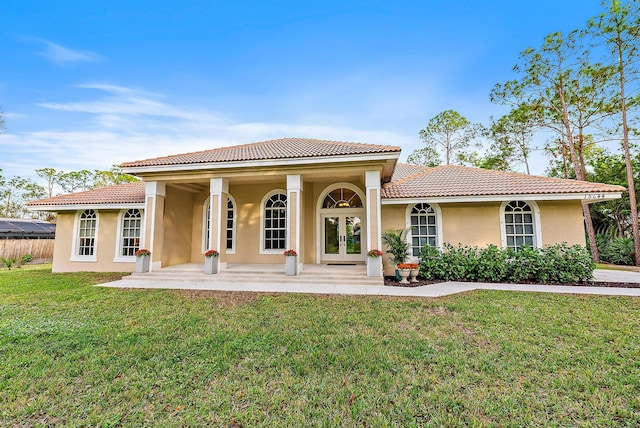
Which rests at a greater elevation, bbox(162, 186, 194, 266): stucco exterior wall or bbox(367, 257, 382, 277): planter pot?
bbox(162, 186, 194, 266): stucco exterior wall

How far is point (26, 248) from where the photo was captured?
17.9 metres

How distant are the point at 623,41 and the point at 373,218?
1885 cm

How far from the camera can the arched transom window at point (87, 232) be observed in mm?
12836

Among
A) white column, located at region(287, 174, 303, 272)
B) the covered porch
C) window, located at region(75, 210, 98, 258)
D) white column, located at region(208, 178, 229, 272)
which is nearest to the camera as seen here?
white column, located at region(287, 174, 303, 272)

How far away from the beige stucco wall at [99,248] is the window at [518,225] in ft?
50.8

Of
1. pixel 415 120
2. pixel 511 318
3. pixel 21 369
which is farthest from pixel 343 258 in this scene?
pixel 415 120

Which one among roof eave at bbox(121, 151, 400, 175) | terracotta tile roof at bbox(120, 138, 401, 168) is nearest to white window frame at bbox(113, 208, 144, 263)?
roof eave at bbox(121, 151, 400, 175)

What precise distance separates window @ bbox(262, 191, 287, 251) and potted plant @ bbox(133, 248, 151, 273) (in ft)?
14.8

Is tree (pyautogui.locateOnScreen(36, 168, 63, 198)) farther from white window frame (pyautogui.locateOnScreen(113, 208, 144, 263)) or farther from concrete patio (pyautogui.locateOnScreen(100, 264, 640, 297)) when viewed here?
concrete patio (pyautogui.locateOnScreen(100, 264, 640, 297))

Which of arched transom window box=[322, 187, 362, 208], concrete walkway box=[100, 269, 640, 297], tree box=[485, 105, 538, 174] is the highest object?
tree box=[485, 105, 538, 174]

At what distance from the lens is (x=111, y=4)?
10.7 metres

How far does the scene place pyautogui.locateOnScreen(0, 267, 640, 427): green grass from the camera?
266 centimetres

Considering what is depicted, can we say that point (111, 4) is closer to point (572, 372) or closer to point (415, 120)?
point (572, 372)

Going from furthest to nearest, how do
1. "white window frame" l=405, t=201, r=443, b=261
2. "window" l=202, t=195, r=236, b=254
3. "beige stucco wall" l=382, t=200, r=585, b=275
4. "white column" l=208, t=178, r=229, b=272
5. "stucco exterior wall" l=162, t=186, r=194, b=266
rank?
"window" l=202, t=195, r=236, b=254 < "stucco exterior wall" l=162, t=186, r=194, b=266 < "white window frame" l=405, t=201, r=443, b=261 < "white column" l=208, t=178, r=229, b=272 < "beige stucco wall" l=382, t=200, r=585, b=275
